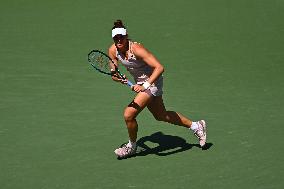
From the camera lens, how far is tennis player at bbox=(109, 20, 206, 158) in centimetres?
714

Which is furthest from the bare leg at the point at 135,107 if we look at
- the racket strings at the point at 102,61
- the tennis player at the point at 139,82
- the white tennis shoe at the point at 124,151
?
the racket strings at the point at 102,61

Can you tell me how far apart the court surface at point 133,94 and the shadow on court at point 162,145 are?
0.03 m

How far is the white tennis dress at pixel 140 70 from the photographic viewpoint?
7301 mm

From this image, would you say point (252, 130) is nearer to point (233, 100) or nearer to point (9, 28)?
point (233, 100)

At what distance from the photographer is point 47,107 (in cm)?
933

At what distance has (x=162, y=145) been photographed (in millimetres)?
8188

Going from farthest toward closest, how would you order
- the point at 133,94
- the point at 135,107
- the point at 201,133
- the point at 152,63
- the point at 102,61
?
the point at 133,94, the point at 102,61, the point at 201,133, the point at 135,107, the point at 152,63

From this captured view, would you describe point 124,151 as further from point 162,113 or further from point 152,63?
point 152,63

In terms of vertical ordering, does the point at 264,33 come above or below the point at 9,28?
below

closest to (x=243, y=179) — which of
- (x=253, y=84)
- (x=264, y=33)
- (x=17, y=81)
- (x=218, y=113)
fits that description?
(x=218, y=113)

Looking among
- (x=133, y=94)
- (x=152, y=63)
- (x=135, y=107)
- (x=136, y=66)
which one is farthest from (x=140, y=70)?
(x=133, y=94)

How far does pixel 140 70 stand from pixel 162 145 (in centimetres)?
128

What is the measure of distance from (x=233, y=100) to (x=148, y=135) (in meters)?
1.73

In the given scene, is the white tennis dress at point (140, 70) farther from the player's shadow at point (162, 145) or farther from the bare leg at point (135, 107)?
the player's shadow at point (162, 145)
